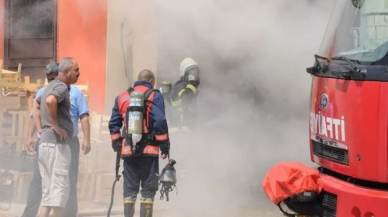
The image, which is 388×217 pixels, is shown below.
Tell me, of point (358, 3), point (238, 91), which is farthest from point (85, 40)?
point (358, 3)

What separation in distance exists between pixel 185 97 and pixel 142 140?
6.17 feet

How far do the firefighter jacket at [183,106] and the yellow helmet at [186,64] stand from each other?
0.11 m

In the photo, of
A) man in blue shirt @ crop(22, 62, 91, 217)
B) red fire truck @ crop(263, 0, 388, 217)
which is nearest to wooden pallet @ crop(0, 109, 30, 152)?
man in blue shirt @ crop(22, 62, 91, 217)

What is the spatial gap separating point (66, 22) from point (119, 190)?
107 inches

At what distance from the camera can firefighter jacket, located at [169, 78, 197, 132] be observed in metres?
7.59

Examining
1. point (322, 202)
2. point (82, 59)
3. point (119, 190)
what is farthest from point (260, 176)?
point (322, 202)

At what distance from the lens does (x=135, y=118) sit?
5684 mm

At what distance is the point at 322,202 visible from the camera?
4.42 m

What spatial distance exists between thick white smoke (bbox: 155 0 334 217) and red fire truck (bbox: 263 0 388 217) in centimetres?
261

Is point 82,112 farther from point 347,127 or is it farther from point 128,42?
point 347,127

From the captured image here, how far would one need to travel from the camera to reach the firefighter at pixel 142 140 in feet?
18.8

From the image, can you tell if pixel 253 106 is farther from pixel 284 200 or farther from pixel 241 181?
pixel 284 200

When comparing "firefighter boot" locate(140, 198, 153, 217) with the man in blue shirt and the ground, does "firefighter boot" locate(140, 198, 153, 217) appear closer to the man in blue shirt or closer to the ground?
the man in blue shirt

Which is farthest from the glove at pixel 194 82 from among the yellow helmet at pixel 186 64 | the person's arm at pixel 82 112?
the person's arm at pixel 82 112
